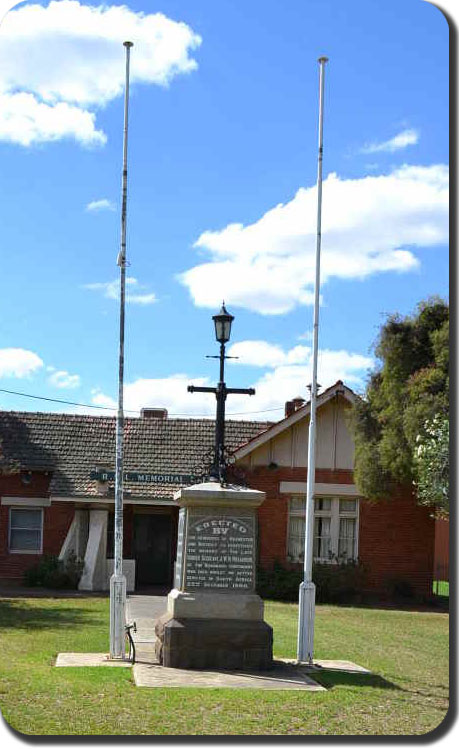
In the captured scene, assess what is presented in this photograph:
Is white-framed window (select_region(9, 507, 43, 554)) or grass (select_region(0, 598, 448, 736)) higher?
white-framed window (select_region(9, 507, 43, 554))

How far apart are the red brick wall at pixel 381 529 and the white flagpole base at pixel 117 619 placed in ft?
45.3

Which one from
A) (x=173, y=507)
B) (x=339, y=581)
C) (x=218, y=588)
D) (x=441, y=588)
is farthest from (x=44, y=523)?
(x=218, y=588)

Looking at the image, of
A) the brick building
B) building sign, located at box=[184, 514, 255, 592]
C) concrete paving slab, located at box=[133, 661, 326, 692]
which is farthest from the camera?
the brick building

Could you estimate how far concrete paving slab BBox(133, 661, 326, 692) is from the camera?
425 inches

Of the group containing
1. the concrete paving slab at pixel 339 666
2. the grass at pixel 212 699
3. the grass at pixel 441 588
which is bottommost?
the grass at pixel 441 588

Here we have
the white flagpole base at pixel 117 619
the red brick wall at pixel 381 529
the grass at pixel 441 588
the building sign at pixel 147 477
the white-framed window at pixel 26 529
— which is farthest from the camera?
the grass at pixel 441 588

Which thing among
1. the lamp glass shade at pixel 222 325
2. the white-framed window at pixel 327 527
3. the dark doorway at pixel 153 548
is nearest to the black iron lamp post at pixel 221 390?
the lamp glass shade at pixel 222 325

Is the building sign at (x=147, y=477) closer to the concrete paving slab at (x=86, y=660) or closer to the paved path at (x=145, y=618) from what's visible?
the paved path at (x=145, y=618)

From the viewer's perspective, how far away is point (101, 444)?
28578 millimetres

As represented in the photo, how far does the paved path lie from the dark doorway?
4073 millimetres

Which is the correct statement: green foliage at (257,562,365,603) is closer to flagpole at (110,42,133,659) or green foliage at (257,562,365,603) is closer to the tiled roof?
the tiled roof

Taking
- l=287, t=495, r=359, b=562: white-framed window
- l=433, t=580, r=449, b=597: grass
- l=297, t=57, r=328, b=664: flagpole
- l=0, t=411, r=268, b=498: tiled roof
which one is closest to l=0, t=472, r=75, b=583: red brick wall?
l=0, t=411, r=268, b=498: tiled roof

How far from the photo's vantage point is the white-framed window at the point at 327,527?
2655 centimetres

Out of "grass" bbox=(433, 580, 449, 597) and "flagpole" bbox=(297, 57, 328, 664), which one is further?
"grass" bbox=(433, 580, 449, 597)
